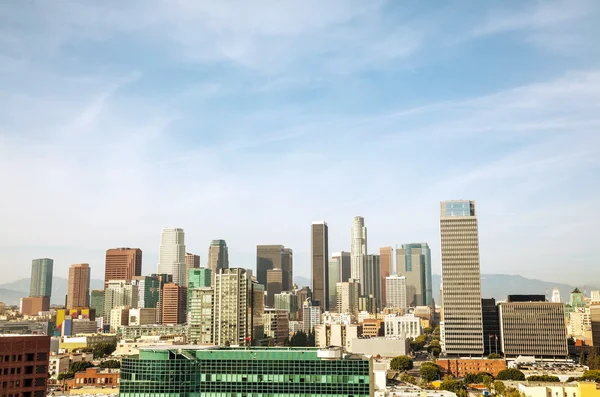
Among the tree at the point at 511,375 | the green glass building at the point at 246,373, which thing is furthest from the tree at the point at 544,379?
the green glass building at the point at 246,373

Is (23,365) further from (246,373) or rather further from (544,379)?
(544,379)

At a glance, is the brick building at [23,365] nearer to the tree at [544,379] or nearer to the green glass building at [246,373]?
the green glass building at [246,373]

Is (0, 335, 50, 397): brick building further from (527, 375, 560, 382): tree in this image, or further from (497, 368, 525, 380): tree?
(497, 368, 525, 380): tree

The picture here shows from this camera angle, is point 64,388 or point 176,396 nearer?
point 176,396

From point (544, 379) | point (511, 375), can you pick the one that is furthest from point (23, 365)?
point (511, 375)

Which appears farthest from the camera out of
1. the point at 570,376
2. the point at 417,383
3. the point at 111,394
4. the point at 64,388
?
the point at 417,383

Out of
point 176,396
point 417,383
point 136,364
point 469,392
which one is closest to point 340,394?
point 176,396

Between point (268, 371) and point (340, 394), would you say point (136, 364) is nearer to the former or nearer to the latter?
point (268, 371)

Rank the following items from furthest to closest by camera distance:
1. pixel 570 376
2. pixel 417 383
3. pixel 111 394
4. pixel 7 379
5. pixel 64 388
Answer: pixel 417 383, pixel 570 376, pixel 64 388, pixel 111 394, pixel 7 379

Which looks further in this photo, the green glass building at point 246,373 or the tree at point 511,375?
the tree at point 511,375
